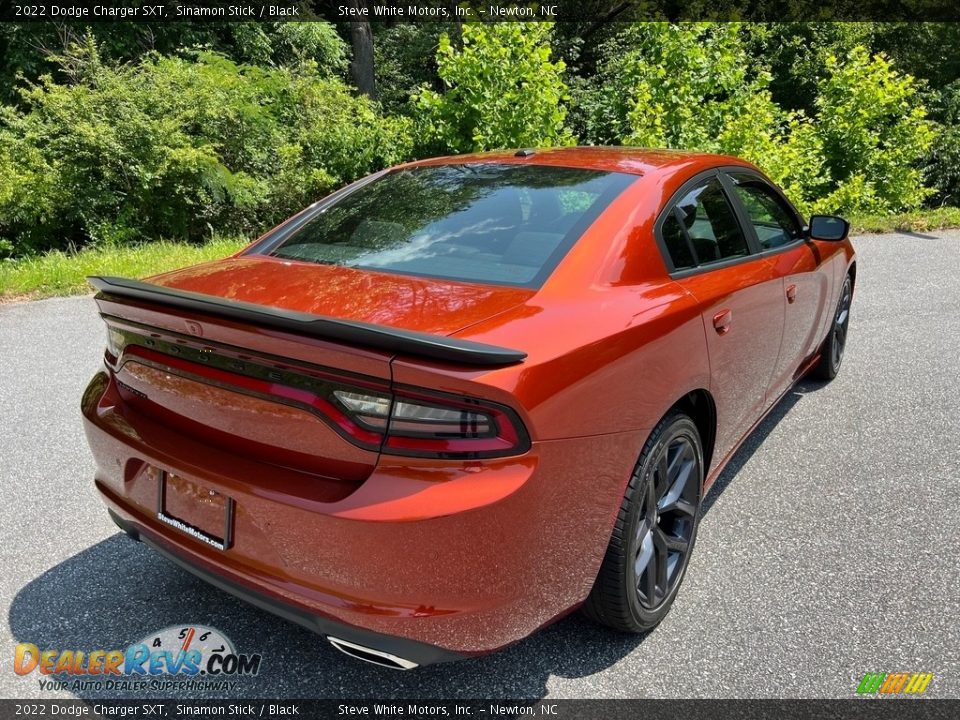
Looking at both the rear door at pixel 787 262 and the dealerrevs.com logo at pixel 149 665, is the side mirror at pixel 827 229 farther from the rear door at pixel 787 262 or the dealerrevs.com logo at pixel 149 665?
the dealerrevs.com logo at pixel 149 665

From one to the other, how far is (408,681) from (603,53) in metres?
21.0

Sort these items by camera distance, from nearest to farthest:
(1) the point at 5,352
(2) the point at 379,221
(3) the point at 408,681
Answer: (3) the point at 408,681 < (2) the point at 379,221 < (1) the point at 5,352

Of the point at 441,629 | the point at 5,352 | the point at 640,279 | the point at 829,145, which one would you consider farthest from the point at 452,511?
the point at 829,145

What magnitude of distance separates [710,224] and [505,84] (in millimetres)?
7755

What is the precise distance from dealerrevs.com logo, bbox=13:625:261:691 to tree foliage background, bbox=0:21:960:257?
868 cm

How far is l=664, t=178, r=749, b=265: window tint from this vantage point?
8.65ft

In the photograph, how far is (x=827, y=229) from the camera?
3.60 metres

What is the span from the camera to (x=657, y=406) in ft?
6.91

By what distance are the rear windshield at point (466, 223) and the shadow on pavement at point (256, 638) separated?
1.20 metres

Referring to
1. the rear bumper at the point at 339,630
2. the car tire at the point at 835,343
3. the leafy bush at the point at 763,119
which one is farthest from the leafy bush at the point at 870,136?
the rear bumper at the point at 339,630

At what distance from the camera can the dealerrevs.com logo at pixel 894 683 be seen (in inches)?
Result: 81.4

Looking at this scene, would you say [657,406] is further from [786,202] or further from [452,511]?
[786,202]

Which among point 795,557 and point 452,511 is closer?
point 452,511

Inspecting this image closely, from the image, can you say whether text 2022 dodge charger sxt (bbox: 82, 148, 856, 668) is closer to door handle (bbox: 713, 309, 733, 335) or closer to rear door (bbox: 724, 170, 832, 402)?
door handle (bbox: 713, 309, 733, 335)
